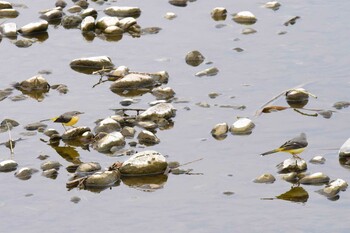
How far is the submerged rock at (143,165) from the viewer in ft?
35.7

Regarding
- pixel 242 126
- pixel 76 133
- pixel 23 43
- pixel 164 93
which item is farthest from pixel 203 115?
pixel 23 43

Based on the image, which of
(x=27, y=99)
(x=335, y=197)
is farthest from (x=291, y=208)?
(x=27, y=99)

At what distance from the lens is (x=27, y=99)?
13.2 m

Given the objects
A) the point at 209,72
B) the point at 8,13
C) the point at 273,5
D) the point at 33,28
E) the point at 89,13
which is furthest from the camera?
the point at 273,5

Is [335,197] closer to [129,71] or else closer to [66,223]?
[66,223]

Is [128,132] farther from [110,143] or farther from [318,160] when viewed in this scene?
[318,160]

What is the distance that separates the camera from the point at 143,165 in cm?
1087

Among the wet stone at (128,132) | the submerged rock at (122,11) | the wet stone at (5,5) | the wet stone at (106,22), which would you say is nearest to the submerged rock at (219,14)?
the submerged rock at (122,11)

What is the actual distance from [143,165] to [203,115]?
1804 mm

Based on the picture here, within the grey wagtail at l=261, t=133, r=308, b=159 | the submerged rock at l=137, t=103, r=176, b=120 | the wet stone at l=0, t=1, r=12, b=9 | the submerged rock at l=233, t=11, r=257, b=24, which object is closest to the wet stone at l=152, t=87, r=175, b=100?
the submerged rock at l=137, t=103, r=176, b=120

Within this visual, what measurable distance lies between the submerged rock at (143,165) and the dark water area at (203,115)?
0.72ft

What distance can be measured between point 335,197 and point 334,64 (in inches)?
161

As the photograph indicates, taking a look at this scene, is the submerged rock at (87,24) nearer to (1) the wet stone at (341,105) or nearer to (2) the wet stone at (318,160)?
(1) the wet stone at (341,105)

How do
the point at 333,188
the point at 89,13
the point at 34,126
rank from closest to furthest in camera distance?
the point at 333,188, the point at 34,126, the point at 89,13
